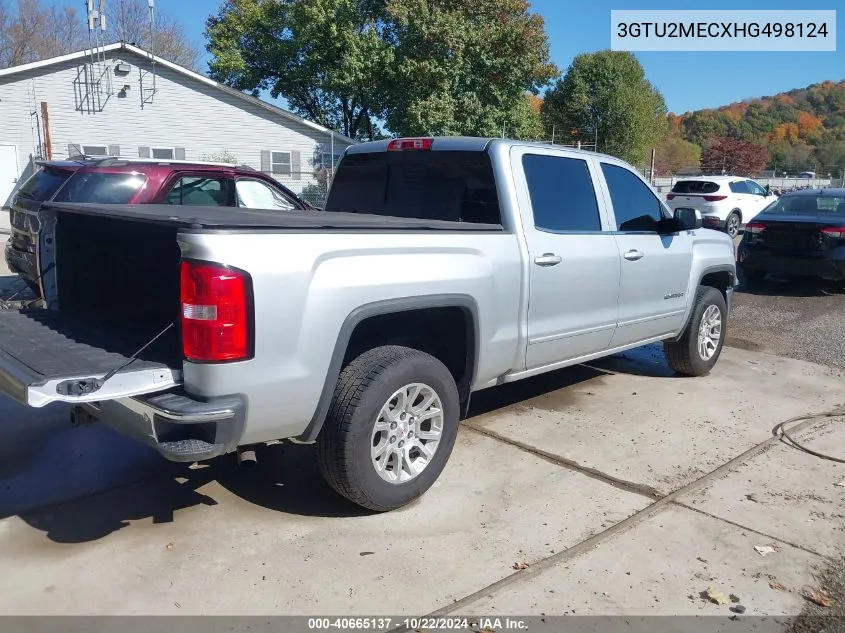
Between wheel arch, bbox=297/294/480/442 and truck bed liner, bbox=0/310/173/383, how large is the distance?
740 mm

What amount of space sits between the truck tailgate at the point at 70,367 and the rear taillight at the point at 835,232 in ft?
31.9

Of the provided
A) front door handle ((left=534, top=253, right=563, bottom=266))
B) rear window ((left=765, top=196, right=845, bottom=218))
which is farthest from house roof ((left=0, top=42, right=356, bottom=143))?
front door handle ((left=534, top=253, right=563, bottom=266))

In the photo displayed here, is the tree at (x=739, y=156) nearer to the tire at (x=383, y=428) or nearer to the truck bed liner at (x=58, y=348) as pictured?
the tire at (x=383, y=428)

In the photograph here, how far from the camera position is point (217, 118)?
23.0m

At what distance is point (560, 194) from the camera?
4855 millimetres

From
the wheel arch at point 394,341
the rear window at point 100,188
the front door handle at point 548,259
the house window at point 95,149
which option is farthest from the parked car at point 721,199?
the house window at point 95,149

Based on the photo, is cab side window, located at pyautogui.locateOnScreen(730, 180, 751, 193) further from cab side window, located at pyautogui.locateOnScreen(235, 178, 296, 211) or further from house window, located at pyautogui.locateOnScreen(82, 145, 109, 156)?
house window, located at pyautogui.locateOnScreen(82, 145, 109, 156)

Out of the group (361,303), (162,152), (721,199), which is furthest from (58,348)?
(162,152)

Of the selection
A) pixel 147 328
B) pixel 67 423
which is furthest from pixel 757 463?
pixel 67 423

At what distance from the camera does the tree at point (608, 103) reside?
148 feet

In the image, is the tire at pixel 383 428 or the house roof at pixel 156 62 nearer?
the tire at pixel 383 428

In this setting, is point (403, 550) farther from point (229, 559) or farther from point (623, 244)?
point (623, 244)

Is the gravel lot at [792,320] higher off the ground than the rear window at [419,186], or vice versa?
the rear window at [419,186]

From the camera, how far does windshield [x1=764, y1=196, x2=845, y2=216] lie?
10.8m
